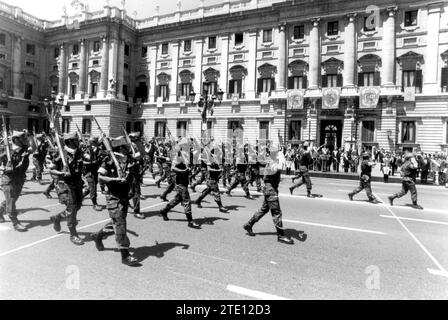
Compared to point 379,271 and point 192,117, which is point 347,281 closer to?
point 379,271

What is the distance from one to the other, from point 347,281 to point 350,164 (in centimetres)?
2004

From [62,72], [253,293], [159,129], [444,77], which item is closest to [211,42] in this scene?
[159,129]

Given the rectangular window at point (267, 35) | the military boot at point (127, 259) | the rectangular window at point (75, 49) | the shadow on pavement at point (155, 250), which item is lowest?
the shadow on pavement at point (155, 250)

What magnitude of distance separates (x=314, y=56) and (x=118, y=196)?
98.4 feet

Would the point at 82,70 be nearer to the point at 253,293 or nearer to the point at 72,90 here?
the point at 72,90

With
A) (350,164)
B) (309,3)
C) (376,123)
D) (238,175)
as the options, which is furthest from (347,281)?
(309,3)

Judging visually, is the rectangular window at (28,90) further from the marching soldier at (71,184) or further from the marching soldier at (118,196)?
the marching soldier at (118,196)

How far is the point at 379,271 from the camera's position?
4.65m

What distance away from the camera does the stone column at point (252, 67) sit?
33719mm

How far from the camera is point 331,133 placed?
29.9 meters

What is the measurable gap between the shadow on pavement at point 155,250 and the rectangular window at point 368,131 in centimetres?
2727

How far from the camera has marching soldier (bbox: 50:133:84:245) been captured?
5.70m

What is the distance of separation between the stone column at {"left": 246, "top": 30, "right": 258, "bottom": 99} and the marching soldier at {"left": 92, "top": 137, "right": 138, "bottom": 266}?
29601 millimetres

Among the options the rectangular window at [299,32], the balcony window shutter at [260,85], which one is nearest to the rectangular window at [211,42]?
the balcony window shutter at [260,85]
